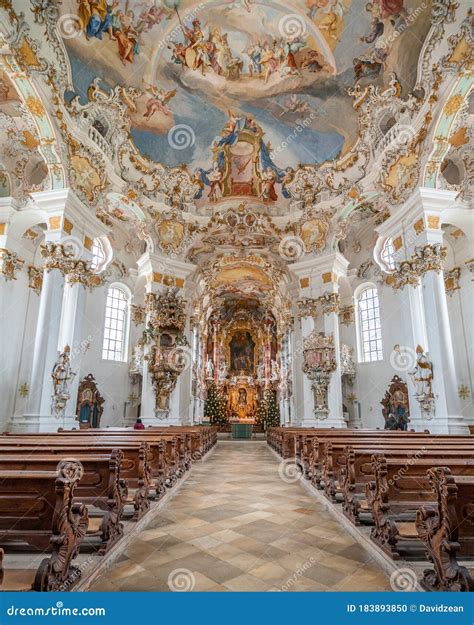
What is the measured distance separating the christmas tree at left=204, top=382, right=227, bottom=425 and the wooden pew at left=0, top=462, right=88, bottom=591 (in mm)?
27934

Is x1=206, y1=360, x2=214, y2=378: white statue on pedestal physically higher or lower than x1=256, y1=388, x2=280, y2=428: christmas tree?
higher

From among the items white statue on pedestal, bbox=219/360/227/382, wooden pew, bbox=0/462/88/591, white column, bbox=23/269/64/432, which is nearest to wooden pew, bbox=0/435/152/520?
wooden pew, bbox=0/462/88/591

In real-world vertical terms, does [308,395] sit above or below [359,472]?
above

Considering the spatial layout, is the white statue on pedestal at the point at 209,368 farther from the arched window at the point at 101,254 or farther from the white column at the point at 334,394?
the white column at the point at 334,394

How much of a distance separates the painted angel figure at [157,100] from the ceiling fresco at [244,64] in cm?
3

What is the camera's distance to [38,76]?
952 centimetres

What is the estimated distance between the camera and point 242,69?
534 inches

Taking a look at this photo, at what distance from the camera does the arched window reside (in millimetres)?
17062

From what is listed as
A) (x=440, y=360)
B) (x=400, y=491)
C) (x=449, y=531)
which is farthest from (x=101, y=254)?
(x=449, y=531)

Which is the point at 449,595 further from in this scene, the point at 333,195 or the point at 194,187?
the point at 194,187

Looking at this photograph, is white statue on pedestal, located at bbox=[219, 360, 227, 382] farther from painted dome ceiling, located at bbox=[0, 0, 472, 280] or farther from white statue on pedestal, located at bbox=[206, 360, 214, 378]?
painted dome ceiling, located at bbox=[0, 0, 472, 280]

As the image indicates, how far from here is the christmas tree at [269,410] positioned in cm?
2909

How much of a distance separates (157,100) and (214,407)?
74.8 feet

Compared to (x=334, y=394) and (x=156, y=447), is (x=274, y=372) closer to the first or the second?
(x=334, y=394)
